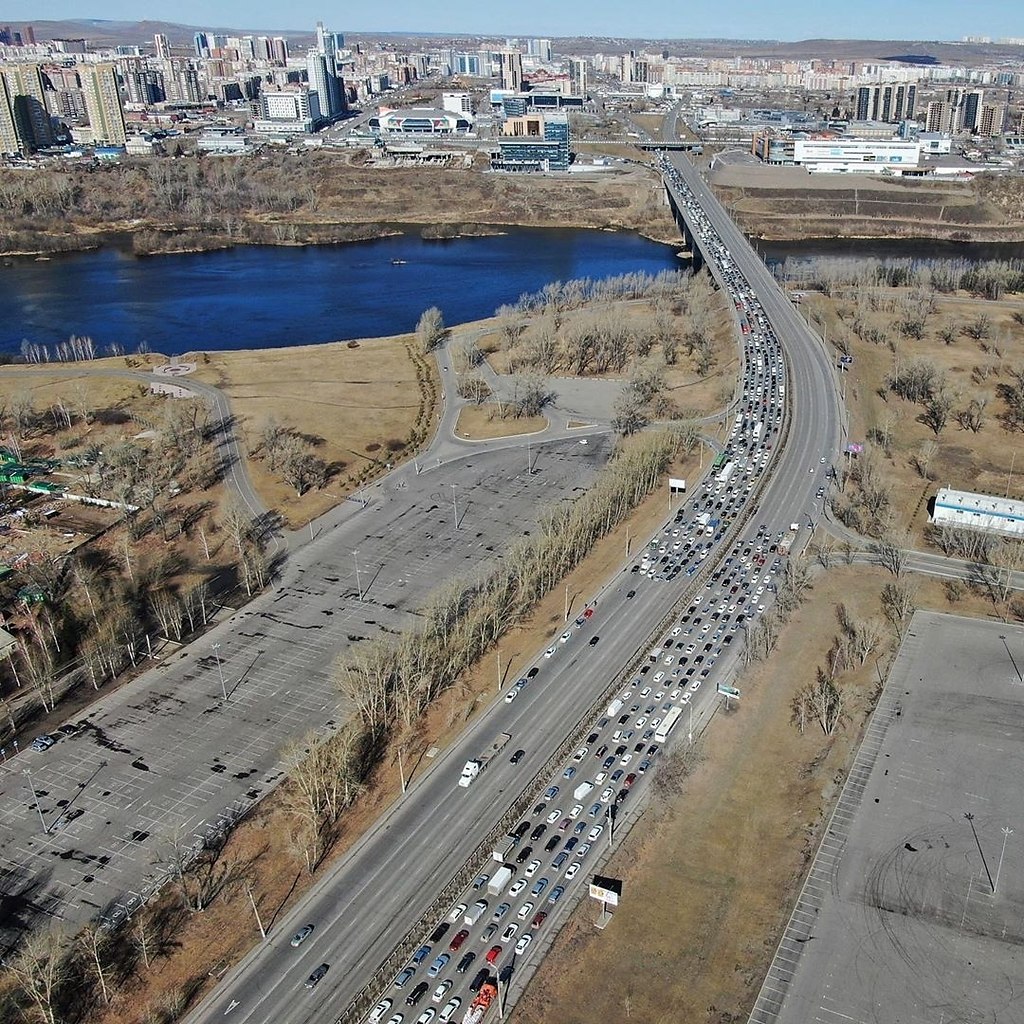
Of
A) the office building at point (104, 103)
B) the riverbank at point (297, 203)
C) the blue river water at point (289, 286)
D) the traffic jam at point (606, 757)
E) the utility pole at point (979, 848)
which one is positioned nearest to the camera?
the traffic jam at point (606, 757)

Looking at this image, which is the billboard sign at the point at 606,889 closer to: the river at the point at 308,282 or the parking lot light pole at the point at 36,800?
the parking lot light pole at the point at 36,800

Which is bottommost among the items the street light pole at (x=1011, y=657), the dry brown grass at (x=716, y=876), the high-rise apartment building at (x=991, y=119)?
A: the street light pole at (x=1011, y=657)

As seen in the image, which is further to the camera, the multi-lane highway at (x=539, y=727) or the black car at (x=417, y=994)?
the multi-lane highway at (x=539, y=727)


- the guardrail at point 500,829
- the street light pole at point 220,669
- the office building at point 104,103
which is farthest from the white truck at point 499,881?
the office building at point 104,103

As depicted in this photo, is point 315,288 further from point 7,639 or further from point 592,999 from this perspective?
point 592,999

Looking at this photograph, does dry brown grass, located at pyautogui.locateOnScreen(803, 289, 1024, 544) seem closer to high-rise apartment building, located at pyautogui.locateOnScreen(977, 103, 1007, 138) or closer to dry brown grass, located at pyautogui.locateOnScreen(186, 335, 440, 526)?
dry brown grass, located at pyautogui.locateOnScreen(186, 335, 440, 526)

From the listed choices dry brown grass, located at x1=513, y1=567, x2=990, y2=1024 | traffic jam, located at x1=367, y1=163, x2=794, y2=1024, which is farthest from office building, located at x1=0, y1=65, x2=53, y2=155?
dry brown grass, located at x1=513, y1=567, x2=990, y2=1024
